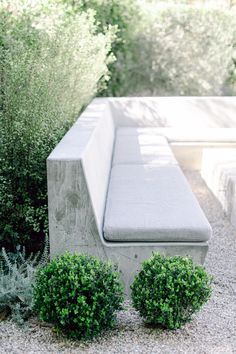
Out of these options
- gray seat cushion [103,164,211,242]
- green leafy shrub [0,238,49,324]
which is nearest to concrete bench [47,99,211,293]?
gray seat cushion [103,164,211,242]

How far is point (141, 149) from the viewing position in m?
6.40

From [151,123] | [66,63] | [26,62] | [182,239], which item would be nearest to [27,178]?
[26,62]

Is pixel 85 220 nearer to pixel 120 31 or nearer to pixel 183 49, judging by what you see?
pixel 120 31

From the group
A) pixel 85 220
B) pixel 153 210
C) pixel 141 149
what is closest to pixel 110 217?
pixel 85 220

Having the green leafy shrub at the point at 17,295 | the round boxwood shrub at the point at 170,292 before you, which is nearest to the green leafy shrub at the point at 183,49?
the green leafy shrub at the point at 17,295

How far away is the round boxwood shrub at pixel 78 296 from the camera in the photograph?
3.15m

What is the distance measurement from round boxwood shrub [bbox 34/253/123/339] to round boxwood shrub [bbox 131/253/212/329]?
0.14m

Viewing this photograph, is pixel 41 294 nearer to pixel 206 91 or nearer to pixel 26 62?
pixel 26 62

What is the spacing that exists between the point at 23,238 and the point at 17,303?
0.90 meters

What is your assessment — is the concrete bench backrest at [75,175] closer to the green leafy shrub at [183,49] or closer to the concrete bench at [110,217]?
the concrete bench at [110,217]

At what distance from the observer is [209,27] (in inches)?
412

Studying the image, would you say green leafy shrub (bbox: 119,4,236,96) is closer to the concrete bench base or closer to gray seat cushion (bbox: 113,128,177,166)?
gray seat cushion (bbox: 113,128,177,166)

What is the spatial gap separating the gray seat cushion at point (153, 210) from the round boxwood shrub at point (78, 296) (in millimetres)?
448

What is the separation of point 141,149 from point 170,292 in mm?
3303
